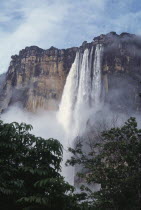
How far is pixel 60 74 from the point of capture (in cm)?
6756

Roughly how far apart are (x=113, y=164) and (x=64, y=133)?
147 ft

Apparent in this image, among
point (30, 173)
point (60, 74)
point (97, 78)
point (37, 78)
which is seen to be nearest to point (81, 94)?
point (97, 78)

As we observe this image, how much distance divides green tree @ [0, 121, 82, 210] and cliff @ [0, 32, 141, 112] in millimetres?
45937

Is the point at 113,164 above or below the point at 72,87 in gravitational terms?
below

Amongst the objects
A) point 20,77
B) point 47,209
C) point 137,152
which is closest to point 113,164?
point 137,152

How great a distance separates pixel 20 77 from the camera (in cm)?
6956

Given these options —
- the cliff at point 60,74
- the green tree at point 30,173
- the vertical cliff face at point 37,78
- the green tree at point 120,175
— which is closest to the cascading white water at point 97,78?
the cliff at point 60,74

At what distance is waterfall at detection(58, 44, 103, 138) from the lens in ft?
185

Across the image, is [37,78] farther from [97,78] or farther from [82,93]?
[97,78]

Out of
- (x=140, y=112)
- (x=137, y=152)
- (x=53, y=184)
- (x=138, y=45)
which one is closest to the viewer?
(x=53, y=184)

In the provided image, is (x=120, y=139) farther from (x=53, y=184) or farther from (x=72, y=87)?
(x=72, y=87)

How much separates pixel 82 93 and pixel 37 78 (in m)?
14.7

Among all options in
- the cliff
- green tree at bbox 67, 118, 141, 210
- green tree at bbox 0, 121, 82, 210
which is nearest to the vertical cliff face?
the cliff

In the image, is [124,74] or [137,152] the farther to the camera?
[124,74]
